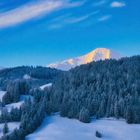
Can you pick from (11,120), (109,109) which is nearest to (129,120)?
(109,109)

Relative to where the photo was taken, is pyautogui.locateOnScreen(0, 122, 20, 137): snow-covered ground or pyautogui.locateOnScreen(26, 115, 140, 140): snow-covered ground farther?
pyautogui.locateOnScreen(0, 122, 20, 137): snow-covered ground

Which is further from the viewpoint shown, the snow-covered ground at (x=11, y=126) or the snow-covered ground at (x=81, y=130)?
the snow-covered ground at (x=11, y=126)

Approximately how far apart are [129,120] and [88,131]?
21.7 m

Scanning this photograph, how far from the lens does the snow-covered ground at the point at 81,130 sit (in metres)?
159

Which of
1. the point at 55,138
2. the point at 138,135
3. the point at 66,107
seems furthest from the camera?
the point at 66,107

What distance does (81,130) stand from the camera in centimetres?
17038

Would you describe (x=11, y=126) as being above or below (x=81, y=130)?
above

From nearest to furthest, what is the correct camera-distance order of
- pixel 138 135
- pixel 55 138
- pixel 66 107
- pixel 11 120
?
pixel 55 138
pixel 138 135
pixel 11 120
pixel 66 107

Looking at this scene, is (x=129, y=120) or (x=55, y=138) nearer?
(x=55, y=138)

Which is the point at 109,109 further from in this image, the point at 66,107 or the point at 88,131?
the point at 88,131

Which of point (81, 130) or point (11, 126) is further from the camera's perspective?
point (81, 130)

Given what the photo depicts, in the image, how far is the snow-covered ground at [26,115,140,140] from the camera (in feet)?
522

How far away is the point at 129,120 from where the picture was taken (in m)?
184

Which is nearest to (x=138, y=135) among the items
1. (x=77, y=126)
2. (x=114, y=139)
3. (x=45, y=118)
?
(x=114, y=139)
